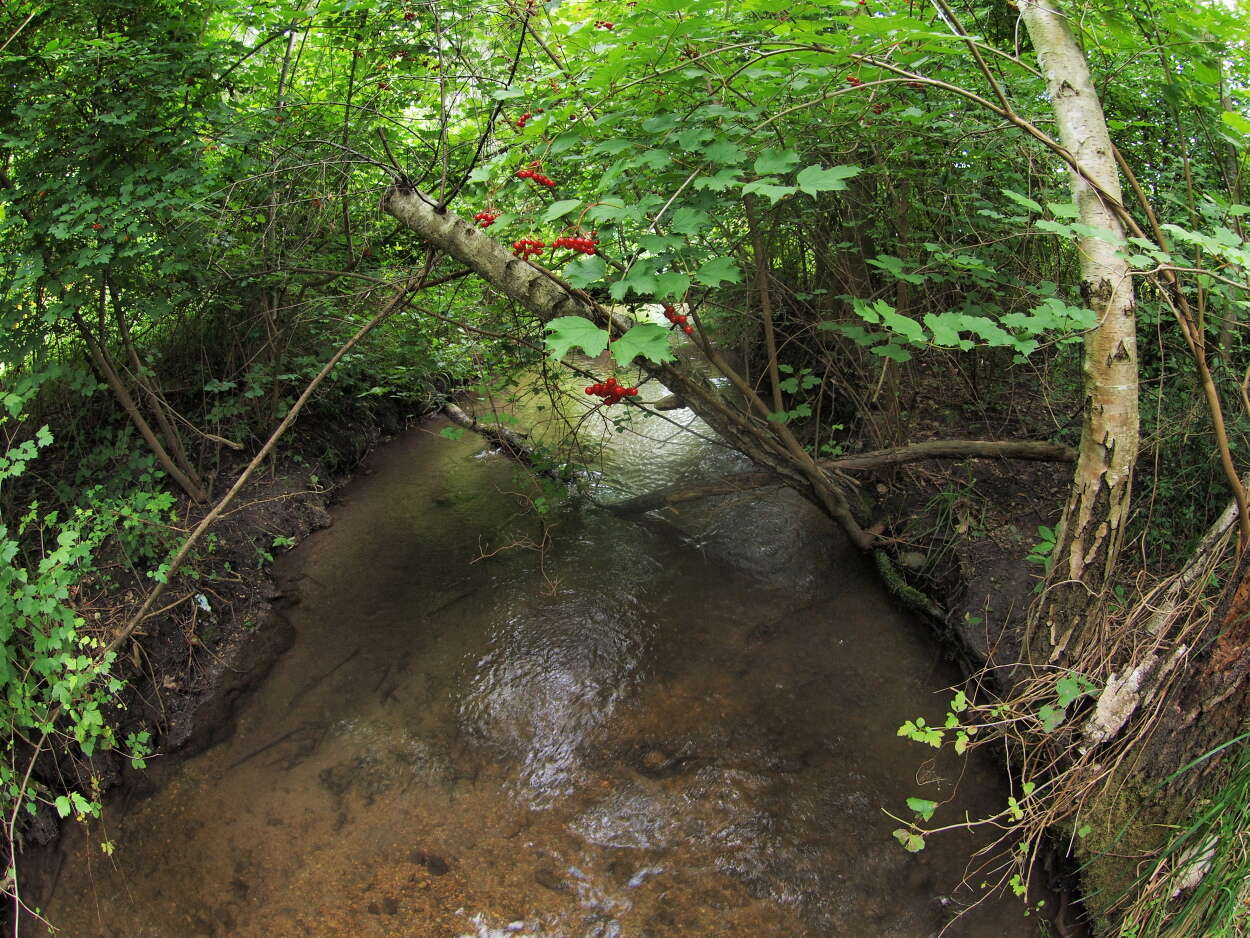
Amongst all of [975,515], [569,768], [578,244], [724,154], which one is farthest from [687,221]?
[975,515]

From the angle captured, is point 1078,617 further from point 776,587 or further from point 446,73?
point 446,73

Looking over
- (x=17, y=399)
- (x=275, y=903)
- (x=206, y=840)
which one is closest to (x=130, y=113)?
(x=17, y=399)

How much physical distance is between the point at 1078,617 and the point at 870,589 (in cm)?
146

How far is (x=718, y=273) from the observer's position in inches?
69.0

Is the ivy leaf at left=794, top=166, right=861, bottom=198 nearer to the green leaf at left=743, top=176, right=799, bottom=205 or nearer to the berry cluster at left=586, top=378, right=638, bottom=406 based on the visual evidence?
the green leaf at left=743, top=176, right=799, bottom=205

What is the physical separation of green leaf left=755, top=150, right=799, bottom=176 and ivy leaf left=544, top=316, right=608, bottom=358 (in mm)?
640

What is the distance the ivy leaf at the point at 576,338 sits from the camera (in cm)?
147

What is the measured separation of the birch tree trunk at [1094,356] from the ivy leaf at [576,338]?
1490 mm

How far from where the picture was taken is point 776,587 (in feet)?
12.9

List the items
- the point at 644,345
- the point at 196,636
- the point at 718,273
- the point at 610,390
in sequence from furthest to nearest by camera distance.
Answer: the point at 196,636
the point at 610,390
the point at 718,273
the point at 644,345

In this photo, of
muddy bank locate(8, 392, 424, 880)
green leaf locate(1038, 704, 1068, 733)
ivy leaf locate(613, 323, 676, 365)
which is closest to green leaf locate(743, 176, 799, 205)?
ivy leaf locate(613, 323, 676, 365)

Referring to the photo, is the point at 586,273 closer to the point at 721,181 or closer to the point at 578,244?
the point at 578,244

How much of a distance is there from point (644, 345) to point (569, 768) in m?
2.11

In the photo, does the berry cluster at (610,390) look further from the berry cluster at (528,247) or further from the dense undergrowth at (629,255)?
the berry cluster at (528,247)
